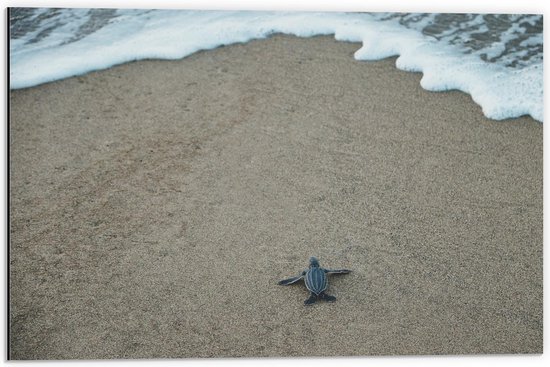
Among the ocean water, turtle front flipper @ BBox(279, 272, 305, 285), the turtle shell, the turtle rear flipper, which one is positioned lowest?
the turtle rear flipper

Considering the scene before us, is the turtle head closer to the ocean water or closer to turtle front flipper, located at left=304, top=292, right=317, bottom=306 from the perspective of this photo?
turtle front flipper, located at left=304, top=292, right=317, bottom=306

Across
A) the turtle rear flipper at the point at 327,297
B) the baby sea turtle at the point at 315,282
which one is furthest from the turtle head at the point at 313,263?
the turtle rear flipper at the point at 327,297

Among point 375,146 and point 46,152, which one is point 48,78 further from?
point 375,146

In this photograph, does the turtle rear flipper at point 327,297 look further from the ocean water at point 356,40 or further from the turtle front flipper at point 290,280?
the ocean water at point 356,40

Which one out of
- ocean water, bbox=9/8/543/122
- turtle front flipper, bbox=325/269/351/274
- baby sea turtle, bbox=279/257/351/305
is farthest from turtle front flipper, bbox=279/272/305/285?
ocean water, bbox=9/8/543/122

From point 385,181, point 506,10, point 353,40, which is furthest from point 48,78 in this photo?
point 506,10

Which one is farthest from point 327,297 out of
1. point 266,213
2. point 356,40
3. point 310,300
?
point 356,40

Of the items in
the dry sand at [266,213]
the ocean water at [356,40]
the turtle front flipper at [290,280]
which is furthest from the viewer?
the ocean water at [356,40]

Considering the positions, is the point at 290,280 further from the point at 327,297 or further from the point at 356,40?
the point at 356,40
